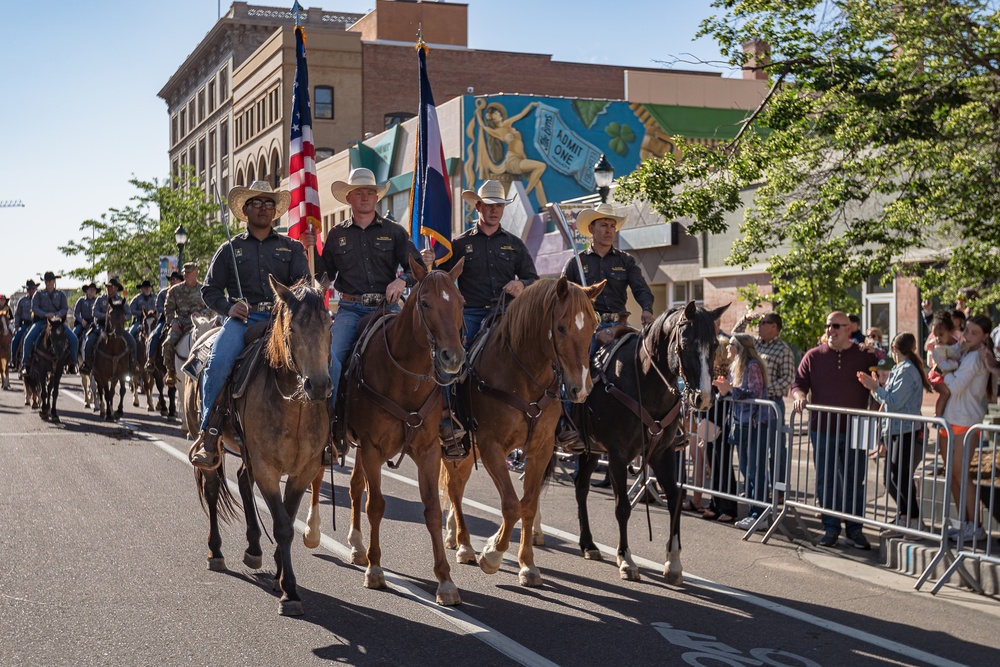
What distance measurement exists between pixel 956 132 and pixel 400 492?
7558 millimetres

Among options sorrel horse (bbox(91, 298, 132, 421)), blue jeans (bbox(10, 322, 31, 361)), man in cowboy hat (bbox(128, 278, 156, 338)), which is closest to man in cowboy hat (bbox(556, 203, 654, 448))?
sorrel horse (bbox(91, 298, 132, 421))

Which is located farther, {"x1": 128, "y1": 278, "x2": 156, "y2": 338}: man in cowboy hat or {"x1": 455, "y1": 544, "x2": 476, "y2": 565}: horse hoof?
{"x1": 128, "y1": 278, "x2": 156, "y2": 338}: man in cowboy hat

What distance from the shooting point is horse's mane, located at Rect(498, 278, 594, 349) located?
8016mm

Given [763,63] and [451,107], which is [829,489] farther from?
[451,107]

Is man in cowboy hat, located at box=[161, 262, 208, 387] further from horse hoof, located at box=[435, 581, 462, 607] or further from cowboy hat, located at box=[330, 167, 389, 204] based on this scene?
horse hoof, located at box=[435, 581, 462, 607]

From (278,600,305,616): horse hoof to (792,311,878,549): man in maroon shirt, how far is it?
4825mm

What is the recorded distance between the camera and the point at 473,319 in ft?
31.8

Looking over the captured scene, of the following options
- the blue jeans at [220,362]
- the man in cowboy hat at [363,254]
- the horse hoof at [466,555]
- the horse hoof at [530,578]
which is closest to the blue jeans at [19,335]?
the man in cowboy hat at [363,254]

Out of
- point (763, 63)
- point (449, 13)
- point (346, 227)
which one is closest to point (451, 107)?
point (449, 13)

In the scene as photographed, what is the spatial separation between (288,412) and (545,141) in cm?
3661

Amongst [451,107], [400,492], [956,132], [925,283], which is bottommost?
[400,492]

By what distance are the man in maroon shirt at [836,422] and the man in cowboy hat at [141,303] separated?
637 inches

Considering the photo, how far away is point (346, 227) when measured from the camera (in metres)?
A: 9.16

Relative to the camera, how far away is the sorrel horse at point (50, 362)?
800 inches
